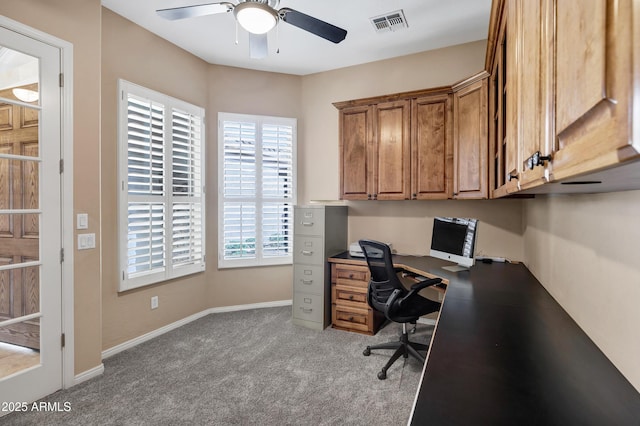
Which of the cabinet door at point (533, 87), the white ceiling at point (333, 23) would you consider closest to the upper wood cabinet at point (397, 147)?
the white ceiling at point (333, 23)

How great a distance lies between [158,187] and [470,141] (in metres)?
3.13

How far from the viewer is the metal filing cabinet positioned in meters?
3.39

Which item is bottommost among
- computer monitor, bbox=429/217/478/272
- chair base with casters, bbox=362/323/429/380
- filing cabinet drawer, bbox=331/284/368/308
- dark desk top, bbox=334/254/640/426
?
chair base with casters, bbox=362/323/429/380

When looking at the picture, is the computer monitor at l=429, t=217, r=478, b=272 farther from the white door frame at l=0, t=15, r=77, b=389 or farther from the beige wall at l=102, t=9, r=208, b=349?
the white door frame at l=0, t=15, r=77, b=389

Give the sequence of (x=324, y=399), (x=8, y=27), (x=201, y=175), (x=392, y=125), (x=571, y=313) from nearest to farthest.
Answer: (x=571, y=313) → (x=8, y=27) → (x=324, y=399) → (x=392, y=125) → (x=201, y=175)

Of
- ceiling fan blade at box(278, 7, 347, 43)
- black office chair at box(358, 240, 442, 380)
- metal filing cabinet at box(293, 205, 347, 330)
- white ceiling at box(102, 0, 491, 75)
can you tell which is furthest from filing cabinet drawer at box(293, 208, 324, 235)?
white ceiling at box(102, 0, 491, 75)

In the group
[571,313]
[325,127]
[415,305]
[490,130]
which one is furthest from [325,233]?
[571,313]

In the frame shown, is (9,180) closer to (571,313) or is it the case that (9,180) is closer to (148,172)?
(148,172)

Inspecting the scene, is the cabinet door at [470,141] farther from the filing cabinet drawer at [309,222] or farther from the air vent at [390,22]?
the filing cabinet drawer at [309,222]

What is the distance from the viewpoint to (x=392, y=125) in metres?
3.36

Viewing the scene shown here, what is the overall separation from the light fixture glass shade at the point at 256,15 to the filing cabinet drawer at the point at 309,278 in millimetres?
2314

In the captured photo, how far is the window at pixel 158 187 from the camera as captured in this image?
2.94 metres

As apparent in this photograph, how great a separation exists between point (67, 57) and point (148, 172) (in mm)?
1137

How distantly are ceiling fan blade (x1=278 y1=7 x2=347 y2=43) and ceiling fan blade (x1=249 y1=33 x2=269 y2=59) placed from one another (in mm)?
365
